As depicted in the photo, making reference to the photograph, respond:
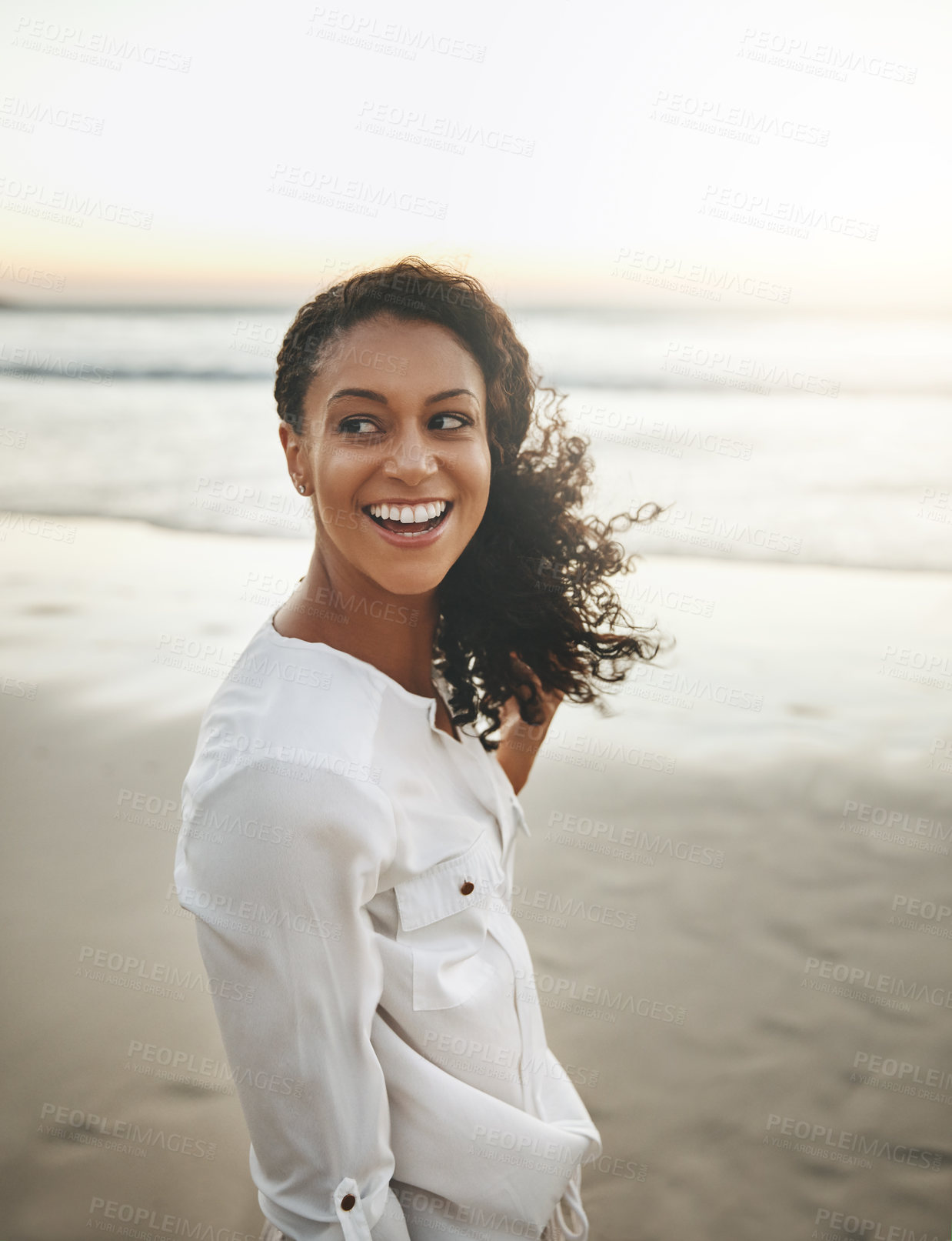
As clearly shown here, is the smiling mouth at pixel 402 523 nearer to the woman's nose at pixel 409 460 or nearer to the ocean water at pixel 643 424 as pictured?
the woman's nose at pixel 409 460

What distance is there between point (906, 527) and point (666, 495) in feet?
7.72

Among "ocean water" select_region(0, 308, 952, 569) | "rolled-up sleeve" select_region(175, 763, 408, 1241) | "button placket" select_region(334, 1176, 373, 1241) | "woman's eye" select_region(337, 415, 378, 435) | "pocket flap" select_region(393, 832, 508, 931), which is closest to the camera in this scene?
"rolled-up sleeve" select_region(175, 763, 408, 1241)

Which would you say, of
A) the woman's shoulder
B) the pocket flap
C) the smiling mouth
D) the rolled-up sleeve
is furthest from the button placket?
the smiling mouth

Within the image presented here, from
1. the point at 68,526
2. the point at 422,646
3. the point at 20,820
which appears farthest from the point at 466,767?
the point at 68,526

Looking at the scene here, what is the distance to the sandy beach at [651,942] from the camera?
296 centimetres

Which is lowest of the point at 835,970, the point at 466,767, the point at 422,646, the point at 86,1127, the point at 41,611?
the point at 86,1127

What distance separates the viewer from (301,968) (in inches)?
60.9

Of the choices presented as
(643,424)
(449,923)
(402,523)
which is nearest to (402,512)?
(402,523)

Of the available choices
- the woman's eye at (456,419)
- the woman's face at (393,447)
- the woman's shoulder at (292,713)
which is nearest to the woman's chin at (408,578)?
the woman's face at (393,447)

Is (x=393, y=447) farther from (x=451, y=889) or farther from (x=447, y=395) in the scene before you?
(x=451, y=889)

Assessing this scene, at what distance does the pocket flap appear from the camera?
1734 mm

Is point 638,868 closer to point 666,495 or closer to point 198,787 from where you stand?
point 198,787

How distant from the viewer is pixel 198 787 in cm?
161

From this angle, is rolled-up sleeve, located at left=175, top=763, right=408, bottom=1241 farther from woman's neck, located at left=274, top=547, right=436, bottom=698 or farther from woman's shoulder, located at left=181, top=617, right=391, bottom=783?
woman's neck, located at left=274, top=547, right=436, bottom=698
